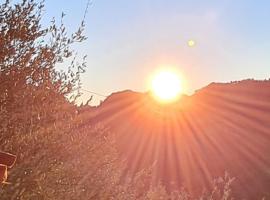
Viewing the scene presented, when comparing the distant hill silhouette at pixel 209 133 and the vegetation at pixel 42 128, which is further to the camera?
the distant hill silhouette at pixel 209 133

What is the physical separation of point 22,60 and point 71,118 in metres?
0.76

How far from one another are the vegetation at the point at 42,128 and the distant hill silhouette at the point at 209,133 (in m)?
17.0

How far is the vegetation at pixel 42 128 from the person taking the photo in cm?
463

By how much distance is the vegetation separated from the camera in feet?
15.2

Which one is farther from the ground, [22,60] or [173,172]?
[22,60]

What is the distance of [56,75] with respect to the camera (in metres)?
5.44

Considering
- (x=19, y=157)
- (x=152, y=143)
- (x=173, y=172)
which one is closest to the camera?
(x=19, y=157)

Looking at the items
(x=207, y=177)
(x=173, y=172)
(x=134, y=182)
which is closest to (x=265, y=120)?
(x=207, y=177)

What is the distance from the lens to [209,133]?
3416 centimetres

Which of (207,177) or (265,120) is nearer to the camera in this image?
(207,177)

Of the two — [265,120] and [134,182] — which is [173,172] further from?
[134,182]

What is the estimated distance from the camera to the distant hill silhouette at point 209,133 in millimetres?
26531

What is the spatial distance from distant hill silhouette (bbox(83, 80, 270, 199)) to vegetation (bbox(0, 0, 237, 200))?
17.0 metres

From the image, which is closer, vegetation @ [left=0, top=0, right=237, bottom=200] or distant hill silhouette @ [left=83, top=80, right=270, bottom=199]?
vegetation @ [left=0, top=0, right=237, bottom=200]
